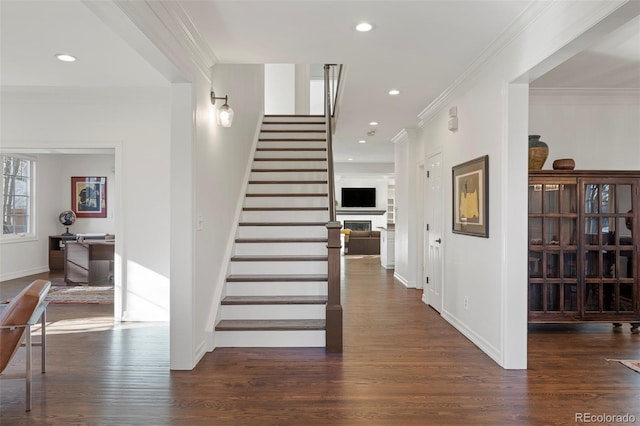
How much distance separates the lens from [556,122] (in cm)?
432

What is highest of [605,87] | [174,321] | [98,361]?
[605,87]

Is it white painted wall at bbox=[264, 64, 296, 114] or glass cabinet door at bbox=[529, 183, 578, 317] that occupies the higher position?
white painted wall at bbox=[264, 64, 296, 114]

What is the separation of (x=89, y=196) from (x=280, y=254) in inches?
240

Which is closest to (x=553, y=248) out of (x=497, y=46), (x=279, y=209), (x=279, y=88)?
(x=497, y=46)

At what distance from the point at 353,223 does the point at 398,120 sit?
30.5ft

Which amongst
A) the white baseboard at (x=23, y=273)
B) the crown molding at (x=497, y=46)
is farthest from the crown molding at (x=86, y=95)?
the white baseboard at (x=23, y=273)

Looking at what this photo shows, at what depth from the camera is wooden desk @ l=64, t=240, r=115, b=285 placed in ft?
21.1

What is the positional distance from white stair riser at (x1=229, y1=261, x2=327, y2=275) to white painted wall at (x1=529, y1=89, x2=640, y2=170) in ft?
9.10

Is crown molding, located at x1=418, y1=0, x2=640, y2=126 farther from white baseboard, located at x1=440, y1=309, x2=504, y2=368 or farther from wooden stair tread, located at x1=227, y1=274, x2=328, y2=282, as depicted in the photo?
wooden stair tread, located at x1=227, y1=274, x2=328, y2=282

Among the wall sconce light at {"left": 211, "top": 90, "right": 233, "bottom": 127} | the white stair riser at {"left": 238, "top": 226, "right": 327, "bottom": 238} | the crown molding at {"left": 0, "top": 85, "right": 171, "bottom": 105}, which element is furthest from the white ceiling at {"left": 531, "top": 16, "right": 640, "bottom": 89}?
the crown molding at {"left": 0, "top": 85, "right": 171, "bottom": 105}

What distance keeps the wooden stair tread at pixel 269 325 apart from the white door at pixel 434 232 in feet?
6.29

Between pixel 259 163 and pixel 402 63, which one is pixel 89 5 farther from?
pixel 259 163

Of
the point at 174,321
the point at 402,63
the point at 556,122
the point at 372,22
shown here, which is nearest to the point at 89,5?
the point at 372,22

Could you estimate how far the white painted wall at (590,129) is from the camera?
4305 mm
